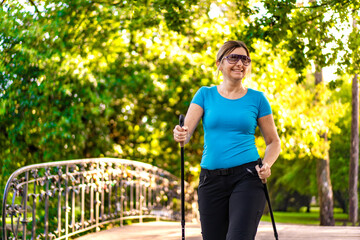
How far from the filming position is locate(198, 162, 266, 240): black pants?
3402 millimetres

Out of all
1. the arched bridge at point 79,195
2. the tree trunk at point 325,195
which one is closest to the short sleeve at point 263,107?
Result: the arched bridge at point 79,195

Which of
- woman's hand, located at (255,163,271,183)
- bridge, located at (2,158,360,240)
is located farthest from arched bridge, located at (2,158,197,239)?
woman's hand, located at (255,163,271,183)

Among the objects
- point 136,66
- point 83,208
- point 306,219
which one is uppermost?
point 136,66

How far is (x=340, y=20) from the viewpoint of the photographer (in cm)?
925

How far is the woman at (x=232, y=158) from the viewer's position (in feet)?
11.3

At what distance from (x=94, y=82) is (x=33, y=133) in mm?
1936

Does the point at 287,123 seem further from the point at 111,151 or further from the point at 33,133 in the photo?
the point at 33,133

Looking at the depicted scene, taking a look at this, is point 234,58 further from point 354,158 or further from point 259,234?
point 354,158

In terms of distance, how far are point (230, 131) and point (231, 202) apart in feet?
1.49

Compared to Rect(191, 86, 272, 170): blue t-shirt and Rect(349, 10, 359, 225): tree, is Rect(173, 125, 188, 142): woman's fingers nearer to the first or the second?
Rect(191, 86, 272, 170): blue t-shirt

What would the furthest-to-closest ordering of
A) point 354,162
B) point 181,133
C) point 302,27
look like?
point 354,162
point 302,27
point 181,133

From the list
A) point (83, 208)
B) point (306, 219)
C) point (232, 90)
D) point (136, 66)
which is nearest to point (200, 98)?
point (232, 90)

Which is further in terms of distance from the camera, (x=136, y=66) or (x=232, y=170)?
(x=136, y=66)

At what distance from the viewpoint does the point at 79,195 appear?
38.4 feet
